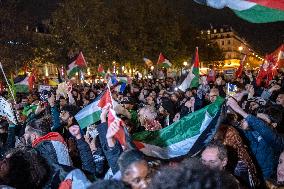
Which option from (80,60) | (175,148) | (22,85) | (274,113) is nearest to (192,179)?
(175,148)

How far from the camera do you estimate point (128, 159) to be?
3.83 metres

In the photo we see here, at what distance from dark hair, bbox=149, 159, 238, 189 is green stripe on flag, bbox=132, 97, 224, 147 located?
3.05 metres

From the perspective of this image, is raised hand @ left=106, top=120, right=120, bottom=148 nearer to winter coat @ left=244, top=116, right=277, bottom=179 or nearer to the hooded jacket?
the hooded jacket

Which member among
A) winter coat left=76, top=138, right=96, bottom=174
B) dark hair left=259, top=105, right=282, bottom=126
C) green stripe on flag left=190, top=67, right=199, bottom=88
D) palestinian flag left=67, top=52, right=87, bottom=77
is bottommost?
palestinian flag left=67, top=52, right=87, bottom=77

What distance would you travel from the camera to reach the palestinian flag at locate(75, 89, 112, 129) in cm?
570

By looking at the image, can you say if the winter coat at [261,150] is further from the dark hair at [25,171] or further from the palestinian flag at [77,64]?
the palestinian flag at [77,64]

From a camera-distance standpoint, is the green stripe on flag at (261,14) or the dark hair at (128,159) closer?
the dark hair at (128,159)

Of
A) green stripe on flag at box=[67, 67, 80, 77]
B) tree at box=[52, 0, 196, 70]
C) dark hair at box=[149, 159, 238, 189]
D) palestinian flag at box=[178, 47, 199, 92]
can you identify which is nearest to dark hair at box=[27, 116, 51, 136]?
dark hair at box=[149, 159, 238, 189]

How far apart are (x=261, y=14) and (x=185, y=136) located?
181cm

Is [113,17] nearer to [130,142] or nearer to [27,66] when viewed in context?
[27,66]

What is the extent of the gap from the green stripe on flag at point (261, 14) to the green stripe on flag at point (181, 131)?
4.62 feet

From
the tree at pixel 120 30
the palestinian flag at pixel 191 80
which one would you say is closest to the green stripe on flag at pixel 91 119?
the palestinian flag at pixel 191 80

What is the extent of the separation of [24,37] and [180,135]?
1311 inches

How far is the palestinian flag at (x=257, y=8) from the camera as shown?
4.22m
